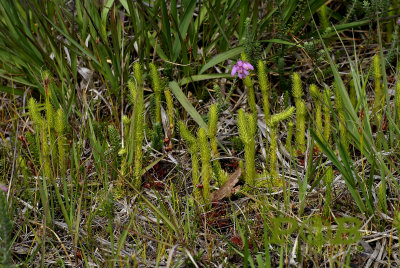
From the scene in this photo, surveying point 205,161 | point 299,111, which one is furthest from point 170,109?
point 299,111

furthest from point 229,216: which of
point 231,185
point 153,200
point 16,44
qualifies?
point 16,44

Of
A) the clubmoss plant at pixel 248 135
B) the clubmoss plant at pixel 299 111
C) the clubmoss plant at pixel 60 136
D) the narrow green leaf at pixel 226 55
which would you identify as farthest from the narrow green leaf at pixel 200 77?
the clubmoss plant at pixel 60 136

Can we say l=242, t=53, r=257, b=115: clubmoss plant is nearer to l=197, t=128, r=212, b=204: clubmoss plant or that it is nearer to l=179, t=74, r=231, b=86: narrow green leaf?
l=179, t=74, r=231, b=86: narrow green leaf

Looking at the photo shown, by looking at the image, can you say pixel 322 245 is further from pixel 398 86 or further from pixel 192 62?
pixel 192 62

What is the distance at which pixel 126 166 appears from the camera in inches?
90.4

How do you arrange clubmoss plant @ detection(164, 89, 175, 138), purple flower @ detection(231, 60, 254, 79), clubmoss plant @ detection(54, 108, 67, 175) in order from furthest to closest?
clubmoss plant @ detection(164, 89, 175, 138)
purple flower @ detection(231, 60, 254, 79)
clubmoss plant @ detection(54, 108, 67, 175)

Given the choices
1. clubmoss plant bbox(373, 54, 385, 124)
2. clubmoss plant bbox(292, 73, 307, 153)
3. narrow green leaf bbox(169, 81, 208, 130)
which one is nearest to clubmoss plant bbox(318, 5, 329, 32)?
clubmoss plant bbox(373, 54, 385, 124)

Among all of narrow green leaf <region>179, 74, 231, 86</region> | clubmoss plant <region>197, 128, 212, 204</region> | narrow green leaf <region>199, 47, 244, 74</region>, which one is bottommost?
clubmoss plant <region>197, 128, 212, 204</region>

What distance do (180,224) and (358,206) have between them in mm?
711

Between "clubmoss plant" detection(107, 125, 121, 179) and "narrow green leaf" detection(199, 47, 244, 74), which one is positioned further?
"narrow green leaf" detection(199, 47, 244, 74)

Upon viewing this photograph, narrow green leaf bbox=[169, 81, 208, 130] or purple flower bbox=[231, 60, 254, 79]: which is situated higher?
purple flower bbox=[231, 60, 254, 79]

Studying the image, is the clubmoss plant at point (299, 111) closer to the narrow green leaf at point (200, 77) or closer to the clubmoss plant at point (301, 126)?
the clubmoss plant at point (301, 126)

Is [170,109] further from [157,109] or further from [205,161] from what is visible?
[205,161]

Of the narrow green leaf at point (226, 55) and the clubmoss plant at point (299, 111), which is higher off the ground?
the narrow green leaf at point (226, 55)
